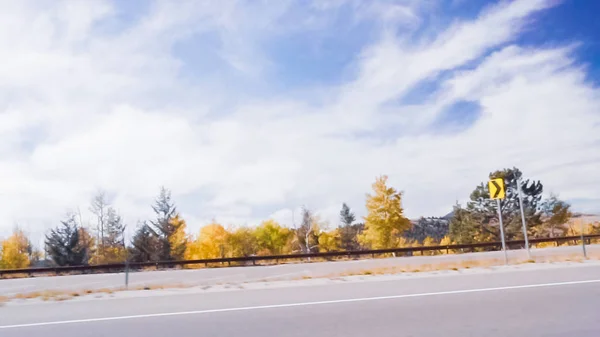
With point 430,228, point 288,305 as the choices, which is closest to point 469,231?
point 288,305

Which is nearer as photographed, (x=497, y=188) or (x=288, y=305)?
(x=288, y=305)

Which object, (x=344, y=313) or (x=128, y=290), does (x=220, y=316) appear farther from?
(x=128, y=290)

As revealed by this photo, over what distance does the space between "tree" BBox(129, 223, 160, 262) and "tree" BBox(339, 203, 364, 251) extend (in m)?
32.8

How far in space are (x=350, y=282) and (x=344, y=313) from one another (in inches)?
181

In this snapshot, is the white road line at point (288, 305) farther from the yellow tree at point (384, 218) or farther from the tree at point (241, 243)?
the tree at point (241, 243)

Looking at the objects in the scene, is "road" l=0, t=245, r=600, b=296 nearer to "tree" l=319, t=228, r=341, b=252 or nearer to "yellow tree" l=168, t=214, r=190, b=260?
"yellow tree" l=168, t=214, r=190, b=260

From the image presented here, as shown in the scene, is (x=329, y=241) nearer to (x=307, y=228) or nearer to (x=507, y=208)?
(x=307, y=228)

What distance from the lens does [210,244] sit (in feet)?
183

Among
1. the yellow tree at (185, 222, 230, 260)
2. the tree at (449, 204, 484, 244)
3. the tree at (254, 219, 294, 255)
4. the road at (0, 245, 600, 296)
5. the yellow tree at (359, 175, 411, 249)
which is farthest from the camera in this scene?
the tree at (254, 219, 294, 255)

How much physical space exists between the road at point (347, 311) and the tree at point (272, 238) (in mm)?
61948

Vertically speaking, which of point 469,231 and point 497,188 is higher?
point 497,188

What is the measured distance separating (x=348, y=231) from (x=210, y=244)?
34054 mm

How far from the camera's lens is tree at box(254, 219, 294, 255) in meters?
72.8

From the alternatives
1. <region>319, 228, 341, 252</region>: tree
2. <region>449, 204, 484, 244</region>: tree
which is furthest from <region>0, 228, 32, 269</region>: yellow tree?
<region>449, 204, 484, 244</region>: tree
